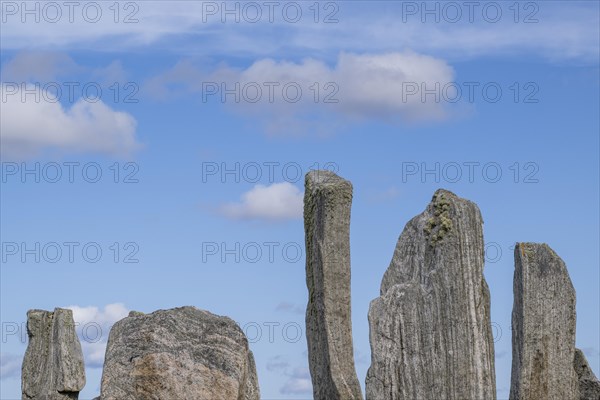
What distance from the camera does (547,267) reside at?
53.1ft

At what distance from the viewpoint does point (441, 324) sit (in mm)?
13758

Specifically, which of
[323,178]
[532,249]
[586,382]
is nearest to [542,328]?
[532,249]

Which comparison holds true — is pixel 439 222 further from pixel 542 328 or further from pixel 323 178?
pixel 542 328

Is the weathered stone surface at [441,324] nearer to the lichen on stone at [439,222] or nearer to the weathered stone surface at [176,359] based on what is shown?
the lichen on stone at [439,222]

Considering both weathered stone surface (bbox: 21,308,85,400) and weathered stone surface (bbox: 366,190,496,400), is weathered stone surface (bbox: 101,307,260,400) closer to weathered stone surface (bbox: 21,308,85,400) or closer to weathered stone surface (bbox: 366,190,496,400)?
weathered stone surface (bbox: 366,190,496,400)

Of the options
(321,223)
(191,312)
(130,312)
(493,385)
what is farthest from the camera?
(130,312)

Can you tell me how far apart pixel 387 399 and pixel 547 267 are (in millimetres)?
3703

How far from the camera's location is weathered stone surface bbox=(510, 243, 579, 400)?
15.9 m

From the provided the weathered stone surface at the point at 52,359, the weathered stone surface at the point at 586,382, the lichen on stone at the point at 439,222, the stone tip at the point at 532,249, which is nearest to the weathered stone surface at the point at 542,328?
the stone tip at the point at 532,249

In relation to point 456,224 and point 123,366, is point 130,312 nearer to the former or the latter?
point 123,366

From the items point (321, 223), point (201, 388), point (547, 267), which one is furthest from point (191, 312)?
point (547, 267)

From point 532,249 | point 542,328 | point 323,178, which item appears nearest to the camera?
point 542,328

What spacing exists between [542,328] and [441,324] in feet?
9.07

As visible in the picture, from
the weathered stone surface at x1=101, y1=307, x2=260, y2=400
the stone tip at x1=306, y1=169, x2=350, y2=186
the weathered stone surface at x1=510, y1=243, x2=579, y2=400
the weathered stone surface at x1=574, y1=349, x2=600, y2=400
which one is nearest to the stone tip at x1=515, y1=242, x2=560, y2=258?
the weathered stone surface at x1=510, y1=243, x2=579, y2=400
